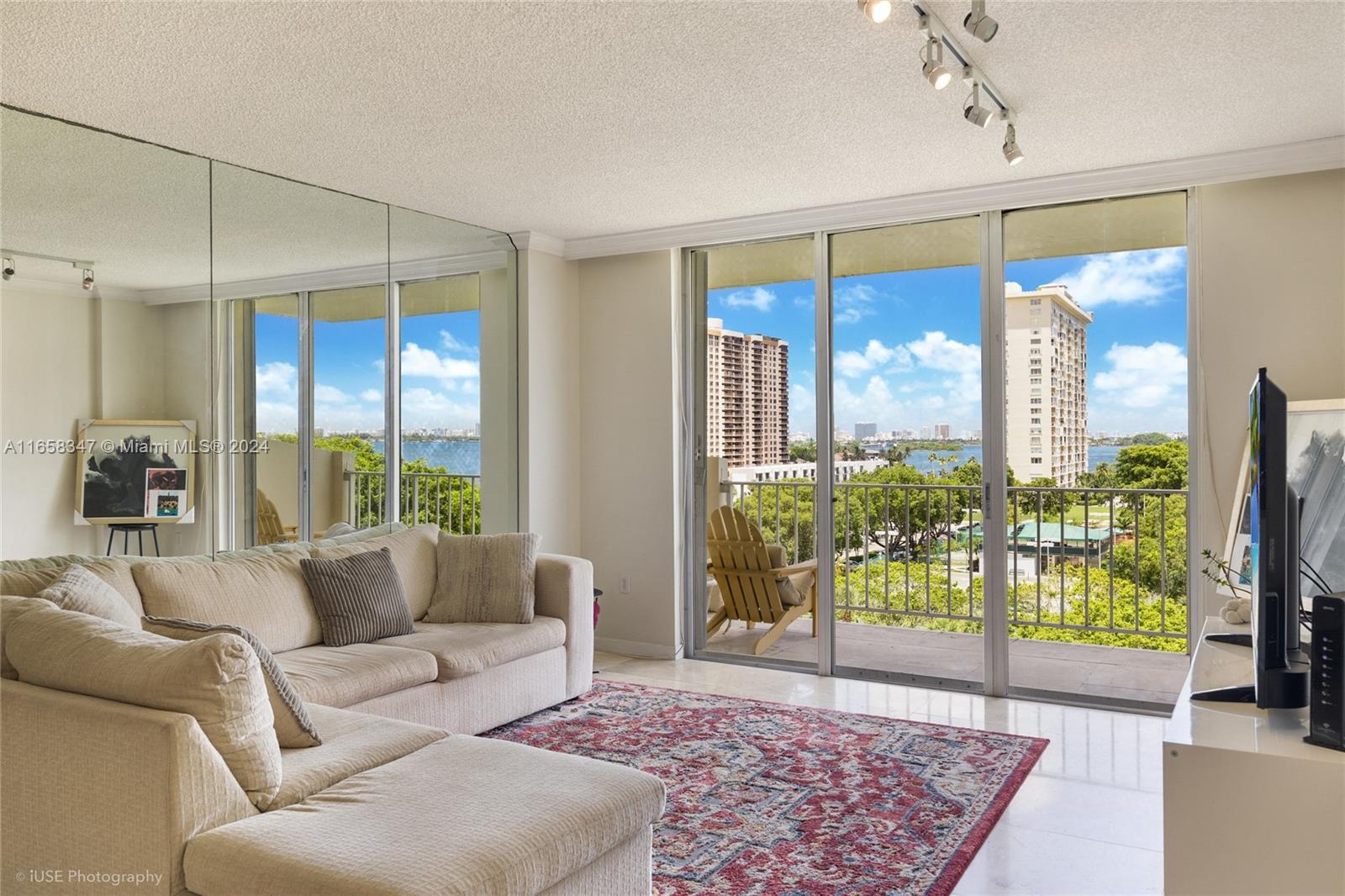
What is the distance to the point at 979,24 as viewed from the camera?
96.5 inches

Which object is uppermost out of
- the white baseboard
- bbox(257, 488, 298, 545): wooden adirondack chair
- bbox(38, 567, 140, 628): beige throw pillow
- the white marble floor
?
bbox(257, 488, 298, 545): wooden adirondack chair

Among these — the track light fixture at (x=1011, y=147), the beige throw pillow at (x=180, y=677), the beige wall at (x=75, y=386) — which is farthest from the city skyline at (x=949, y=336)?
the beige throw pillow at (x=180, y=677)

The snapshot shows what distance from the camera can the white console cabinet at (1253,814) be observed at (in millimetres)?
1595

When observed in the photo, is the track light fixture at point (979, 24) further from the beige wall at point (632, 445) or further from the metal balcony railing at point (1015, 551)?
the beige wall at point (632, 445)

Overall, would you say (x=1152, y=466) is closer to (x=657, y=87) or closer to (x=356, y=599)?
(x=657, y=87)

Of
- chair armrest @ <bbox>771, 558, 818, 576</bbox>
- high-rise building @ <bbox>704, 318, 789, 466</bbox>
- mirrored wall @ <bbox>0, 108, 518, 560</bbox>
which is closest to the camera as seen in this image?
mirrored wall @ <bbox>0, 108, 518, 560</bbox>

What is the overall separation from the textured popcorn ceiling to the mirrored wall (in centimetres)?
25

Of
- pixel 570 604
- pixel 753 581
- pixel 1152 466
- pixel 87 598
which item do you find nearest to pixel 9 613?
pixel 87 598

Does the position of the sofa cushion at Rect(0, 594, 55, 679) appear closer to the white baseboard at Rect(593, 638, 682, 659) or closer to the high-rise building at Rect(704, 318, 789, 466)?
the white baseboard at Rect(593, 638, 682, 659)

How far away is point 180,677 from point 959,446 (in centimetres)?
385

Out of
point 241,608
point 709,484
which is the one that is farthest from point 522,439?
point 241,608

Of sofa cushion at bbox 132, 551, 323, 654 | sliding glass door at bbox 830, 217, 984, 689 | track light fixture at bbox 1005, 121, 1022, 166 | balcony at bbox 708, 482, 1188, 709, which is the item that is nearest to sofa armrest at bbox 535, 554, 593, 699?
sofa cushion at bbox 132, 551, 323, 654

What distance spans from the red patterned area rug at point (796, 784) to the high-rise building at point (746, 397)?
1.55 meters

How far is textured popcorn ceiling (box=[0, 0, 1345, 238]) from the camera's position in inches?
102
